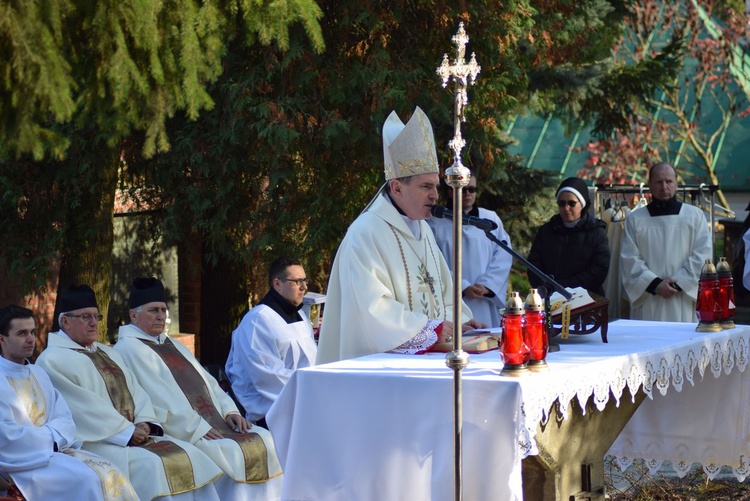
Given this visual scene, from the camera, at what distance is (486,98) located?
8.75 metres

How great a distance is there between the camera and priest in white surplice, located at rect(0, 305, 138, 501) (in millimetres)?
5641

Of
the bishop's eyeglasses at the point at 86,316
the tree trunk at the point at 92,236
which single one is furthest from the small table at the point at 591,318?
the tree trunk at the point at 92,236

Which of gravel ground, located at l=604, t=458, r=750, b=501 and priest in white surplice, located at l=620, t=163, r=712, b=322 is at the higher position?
priest in white surplice, located at l=620, t=163, r=712, b=322

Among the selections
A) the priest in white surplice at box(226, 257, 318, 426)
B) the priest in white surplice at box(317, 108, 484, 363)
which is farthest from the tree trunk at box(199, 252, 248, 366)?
the priest in white surplice at box(317, 108, 484, 363)

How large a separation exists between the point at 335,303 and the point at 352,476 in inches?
41.1

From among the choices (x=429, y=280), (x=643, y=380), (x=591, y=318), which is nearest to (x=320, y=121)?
(x=429, y=280)

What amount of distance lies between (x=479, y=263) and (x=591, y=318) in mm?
3048

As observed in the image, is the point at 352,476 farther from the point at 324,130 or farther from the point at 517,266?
the point at 517,266

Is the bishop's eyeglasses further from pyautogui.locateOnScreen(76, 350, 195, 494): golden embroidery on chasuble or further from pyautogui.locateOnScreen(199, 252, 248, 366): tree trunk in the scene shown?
pyautogui.locateOnScreen(199, 252, 248, 366): tree trunk

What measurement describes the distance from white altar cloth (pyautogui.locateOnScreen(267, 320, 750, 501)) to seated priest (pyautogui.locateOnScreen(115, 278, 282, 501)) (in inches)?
82.5

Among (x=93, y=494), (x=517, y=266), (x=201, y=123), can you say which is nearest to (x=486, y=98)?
(x=201, y=123)

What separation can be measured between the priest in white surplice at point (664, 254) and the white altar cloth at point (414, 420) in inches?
146

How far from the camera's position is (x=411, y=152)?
17.3 ft

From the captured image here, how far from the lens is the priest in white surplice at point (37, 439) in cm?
564
